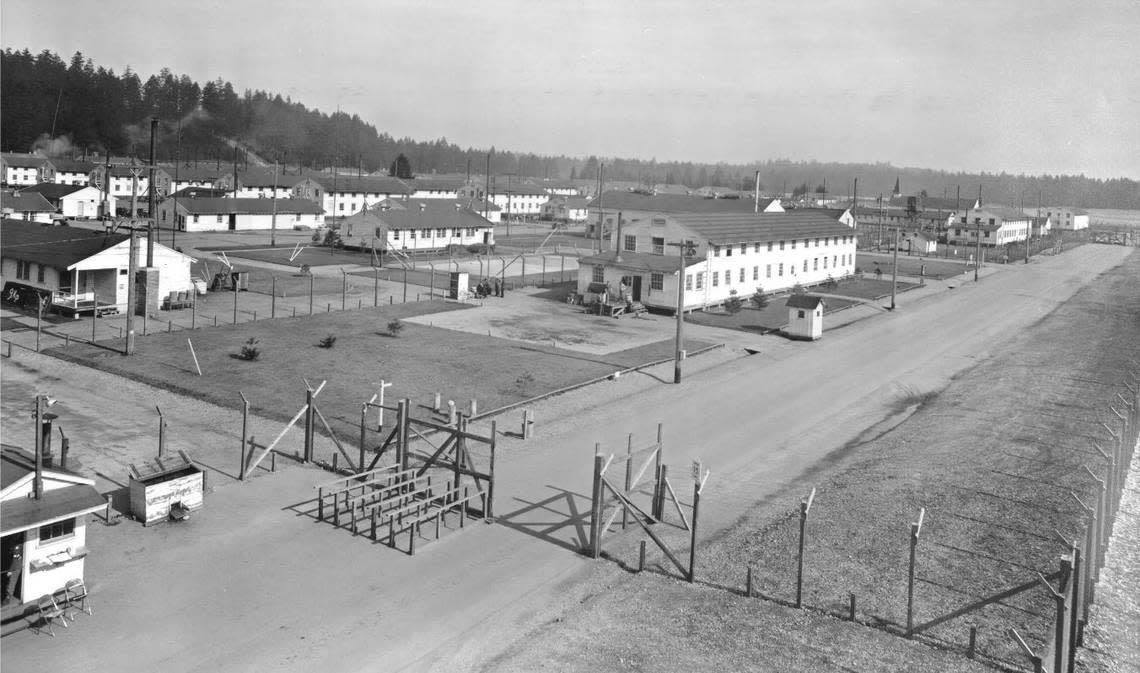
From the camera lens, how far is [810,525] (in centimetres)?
1848

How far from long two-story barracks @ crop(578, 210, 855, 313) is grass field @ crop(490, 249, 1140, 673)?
20917 millimetres

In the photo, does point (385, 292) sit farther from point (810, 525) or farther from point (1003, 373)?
point (810, 525)

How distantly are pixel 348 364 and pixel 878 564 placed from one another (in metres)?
20.3

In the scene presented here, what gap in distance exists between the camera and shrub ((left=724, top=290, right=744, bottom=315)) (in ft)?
162

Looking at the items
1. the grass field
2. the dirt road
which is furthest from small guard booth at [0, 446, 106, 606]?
the grass field

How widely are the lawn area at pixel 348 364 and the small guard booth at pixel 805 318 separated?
5.38m

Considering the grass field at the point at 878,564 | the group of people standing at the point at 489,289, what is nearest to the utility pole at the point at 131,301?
the group of people standing at the point at 489,289

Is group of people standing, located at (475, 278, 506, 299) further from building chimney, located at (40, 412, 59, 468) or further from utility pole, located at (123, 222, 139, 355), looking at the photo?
building chimney, located at (40, 412, 59, 468)

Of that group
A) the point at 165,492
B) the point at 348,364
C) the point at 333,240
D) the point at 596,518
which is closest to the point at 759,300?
the point at 348,364

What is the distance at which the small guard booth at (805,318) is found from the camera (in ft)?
136

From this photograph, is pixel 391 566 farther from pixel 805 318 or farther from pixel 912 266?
pixel 912 266

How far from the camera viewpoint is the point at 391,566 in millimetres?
15977

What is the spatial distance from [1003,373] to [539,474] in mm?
21275

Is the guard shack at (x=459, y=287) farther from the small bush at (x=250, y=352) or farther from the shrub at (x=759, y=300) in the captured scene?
Answer: the small bush at (x=250, y=352)
